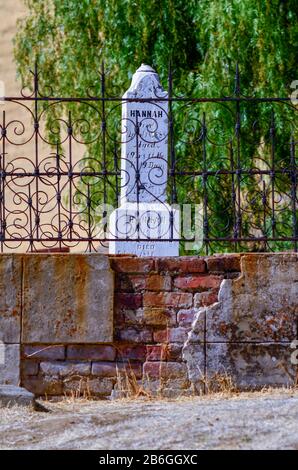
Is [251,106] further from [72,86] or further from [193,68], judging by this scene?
[72,86]

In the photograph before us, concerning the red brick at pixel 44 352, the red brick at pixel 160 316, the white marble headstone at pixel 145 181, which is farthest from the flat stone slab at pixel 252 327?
the white marble headstone at pixel 145 181

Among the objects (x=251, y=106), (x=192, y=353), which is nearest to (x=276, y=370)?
(x=192, y=353)

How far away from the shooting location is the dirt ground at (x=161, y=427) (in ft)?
22.4

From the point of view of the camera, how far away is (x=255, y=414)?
747 centimetres

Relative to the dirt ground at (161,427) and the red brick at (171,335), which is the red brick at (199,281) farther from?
the dirt ground at (161,427)

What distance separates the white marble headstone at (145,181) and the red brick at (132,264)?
41.4 inches

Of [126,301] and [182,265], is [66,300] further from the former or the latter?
[182,265]

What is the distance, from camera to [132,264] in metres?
9.12

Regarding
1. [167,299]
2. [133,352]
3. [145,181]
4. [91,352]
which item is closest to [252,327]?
[167,299]

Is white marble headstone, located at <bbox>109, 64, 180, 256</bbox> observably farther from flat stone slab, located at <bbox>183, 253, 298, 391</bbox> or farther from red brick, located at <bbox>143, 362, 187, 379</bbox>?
red brick, located at <bbox>143, 362, 187, 379</bbox>

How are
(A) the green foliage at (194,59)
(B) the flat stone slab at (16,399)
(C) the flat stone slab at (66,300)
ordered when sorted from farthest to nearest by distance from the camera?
(A) the green foliage at (194,59) < (C) the flat stone slab at (66,300) < (B) the flat stone slab at (16,399)

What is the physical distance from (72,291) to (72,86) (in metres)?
7.58

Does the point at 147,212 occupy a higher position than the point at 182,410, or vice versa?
the point at 147,212
